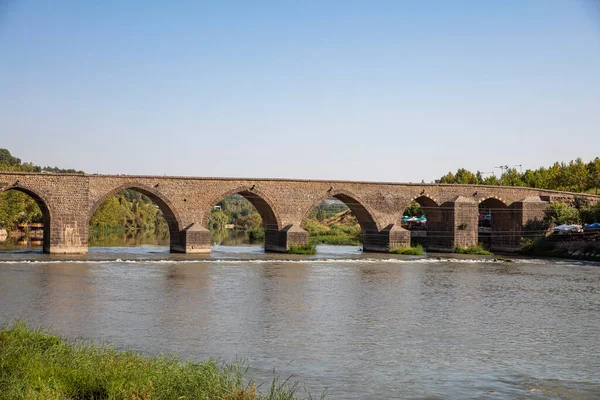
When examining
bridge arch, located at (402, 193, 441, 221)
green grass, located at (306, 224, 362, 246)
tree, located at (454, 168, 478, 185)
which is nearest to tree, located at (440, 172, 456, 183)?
tree, located at (454, 168, 478, 185)

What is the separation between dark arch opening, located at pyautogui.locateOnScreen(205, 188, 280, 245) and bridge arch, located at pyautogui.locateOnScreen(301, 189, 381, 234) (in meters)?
2.26

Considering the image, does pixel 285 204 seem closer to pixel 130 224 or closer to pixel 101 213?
pixel 101 213

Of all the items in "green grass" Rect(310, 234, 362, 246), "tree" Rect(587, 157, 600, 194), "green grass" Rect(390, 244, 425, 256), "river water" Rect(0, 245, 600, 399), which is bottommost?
"river water" Rect(0, 245, 600, 399)

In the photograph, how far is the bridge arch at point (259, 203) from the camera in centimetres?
3981

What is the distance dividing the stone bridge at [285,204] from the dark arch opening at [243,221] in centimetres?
15

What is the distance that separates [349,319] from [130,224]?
2595 inches

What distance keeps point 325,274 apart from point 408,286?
496 cm

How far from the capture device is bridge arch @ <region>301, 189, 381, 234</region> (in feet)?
139

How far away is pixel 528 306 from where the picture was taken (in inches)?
823

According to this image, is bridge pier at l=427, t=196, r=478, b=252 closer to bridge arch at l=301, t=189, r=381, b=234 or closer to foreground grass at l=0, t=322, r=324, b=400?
bridge arch at l=301, t=189, r=381, b=234

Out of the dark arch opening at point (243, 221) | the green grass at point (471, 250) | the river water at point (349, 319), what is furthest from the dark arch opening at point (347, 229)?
the river water at point (349, 319)

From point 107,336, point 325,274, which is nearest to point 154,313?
point 107,336

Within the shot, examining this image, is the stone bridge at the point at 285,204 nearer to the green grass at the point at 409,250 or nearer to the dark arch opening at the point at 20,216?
the green grass at the point at 409,250

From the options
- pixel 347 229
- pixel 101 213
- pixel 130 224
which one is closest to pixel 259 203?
pixel 347 229
